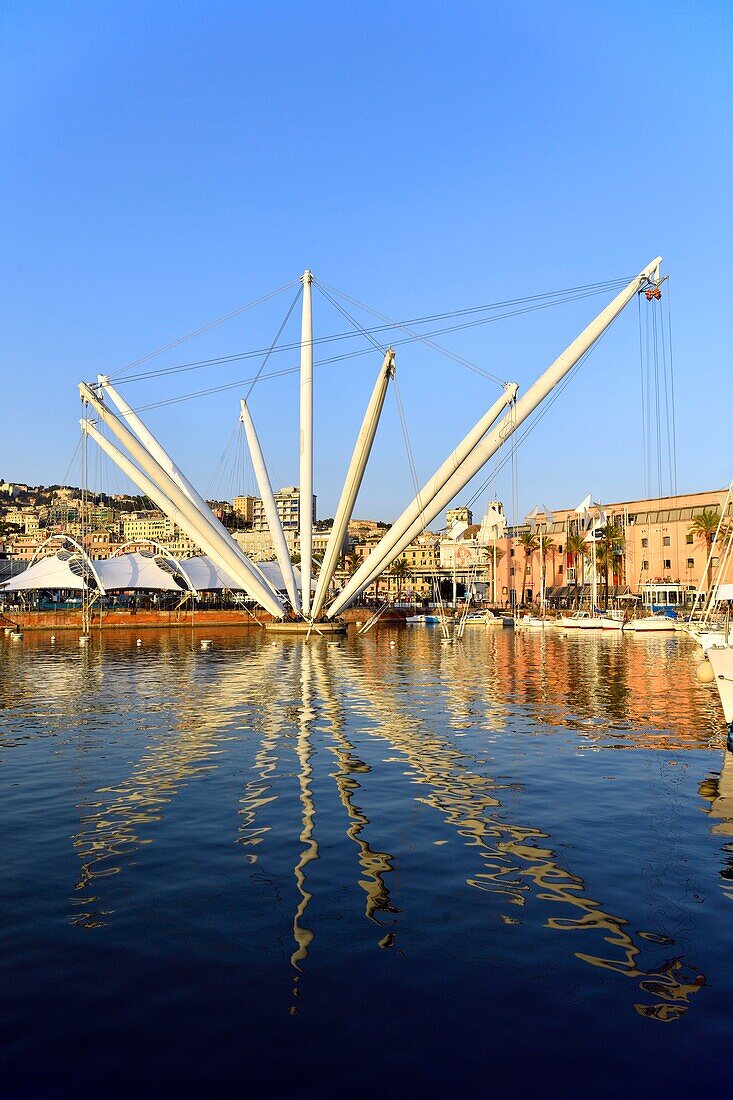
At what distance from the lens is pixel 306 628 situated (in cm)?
6919

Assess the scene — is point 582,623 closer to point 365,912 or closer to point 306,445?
point 306,445

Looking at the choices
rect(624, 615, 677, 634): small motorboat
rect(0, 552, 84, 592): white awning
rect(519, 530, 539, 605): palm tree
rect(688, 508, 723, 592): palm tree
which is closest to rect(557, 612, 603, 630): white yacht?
rect(624, 615, 677, 634): small motorboat

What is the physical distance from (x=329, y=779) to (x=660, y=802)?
5630mm

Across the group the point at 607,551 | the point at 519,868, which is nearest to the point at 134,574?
the point at 607,551

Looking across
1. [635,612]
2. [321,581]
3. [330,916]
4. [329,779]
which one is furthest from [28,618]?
[330,916]

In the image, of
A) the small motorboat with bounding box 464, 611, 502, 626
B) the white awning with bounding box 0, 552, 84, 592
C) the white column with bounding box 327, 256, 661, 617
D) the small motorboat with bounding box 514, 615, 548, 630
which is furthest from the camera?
the small motorboat with bounding box 464, 611, 502, 626

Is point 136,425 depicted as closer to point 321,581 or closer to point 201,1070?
point 321,581

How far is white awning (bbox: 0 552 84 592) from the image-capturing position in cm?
9969

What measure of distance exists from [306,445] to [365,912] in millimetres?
64165

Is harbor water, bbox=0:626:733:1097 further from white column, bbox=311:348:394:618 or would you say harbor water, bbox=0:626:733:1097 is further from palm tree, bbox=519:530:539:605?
palm tree, bbox=519:530:539:605

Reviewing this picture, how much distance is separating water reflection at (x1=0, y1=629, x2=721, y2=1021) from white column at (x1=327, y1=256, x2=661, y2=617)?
1423 cm

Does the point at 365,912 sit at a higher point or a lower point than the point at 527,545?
lower

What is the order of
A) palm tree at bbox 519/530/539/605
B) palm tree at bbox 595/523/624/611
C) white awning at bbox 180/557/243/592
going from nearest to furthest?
1. white awning at bbox 180/557/243/592
2. palm tree at bbox 595/523/624/611
3. palm tree at bbox 519/530/539/605

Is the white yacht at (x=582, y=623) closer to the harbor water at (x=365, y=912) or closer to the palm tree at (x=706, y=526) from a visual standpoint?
the palm tree at (x=706, y=526)
